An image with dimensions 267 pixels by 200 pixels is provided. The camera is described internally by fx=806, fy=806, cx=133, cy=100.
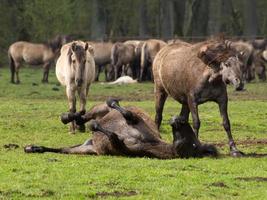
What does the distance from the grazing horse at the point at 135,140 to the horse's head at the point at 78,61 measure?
4.02m

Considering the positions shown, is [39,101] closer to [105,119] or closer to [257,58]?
[105,119]

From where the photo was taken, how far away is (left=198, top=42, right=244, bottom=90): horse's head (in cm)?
1189

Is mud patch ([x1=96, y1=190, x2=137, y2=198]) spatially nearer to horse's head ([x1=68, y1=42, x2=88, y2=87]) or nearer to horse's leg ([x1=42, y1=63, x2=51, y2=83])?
horse's head ([x1=68, y1=42, x2=88, y2=87])

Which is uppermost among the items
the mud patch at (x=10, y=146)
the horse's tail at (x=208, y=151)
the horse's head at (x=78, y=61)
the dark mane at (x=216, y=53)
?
the dark mane at (x=216, y=53)

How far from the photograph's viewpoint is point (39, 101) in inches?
955

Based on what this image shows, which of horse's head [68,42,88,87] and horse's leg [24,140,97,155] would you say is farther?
horse's head [68,42,88,87]

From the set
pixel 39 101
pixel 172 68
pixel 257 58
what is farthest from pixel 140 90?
pixel 172 68

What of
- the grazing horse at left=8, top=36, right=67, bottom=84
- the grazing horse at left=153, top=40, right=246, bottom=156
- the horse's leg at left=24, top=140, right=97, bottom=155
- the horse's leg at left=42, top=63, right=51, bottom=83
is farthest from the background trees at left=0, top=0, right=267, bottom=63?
the horse's leg at left=24, top=140, right=97, bottom=155

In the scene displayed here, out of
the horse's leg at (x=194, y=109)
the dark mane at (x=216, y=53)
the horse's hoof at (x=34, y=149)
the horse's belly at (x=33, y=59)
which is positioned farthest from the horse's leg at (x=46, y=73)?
the horse's hoof at (x=34, y=149)

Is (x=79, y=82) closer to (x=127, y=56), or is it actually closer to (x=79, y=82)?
(x=79, y=82)

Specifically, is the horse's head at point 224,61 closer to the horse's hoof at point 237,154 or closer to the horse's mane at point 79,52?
the horse's hoof at point 237,154

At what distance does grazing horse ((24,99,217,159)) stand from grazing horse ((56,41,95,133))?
12.2 feet

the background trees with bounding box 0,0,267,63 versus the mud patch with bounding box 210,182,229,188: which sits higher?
the background trees with bounding box 0,0,267,63

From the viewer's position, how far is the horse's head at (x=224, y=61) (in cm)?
1189
